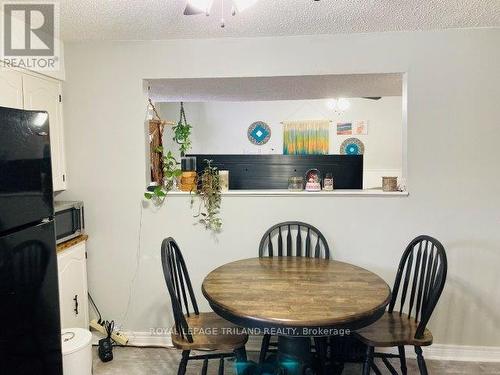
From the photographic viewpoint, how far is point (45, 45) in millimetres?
2287

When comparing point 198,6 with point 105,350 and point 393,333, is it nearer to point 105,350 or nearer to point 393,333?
point 393,333

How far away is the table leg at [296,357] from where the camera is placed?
1688 mm

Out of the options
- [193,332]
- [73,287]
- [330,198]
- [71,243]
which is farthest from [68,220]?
[330,198]

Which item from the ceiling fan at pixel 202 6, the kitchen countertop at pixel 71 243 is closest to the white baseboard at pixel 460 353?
the kitchen countertop at pixel 71 243

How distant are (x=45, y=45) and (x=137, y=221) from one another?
1.32 metres

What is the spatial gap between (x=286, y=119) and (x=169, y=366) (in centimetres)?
495

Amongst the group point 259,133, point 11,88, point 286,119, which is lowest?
point 11,88

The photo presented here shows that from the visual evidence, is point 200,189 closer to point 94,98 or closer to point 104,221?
point 104,221

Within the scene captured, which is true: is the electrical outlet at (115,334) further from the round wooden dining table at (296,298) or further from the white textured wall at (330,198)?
the round wooden dining table at (296,298)

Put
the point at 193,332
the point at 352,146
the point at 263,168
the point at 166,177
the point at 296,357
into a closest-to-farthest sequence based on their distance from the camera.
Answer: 1. the point at 296,357
2. the point at 193,332
3. the point at 166,177
4. the point at 263,168
5. the point at 352,146

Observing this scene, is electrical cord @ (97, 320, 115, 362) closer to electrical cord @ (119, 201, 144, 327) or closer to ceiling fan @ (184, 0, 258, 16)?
electrical cord @ (119, 201, 144, 327)

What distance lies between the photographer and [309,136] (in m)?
6.38

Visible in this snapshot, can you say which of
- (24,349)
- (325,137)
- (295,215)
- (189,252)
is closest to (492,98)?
(295,215)

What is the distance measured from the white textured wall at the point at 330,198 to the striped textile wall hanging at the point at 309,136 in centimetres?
402
